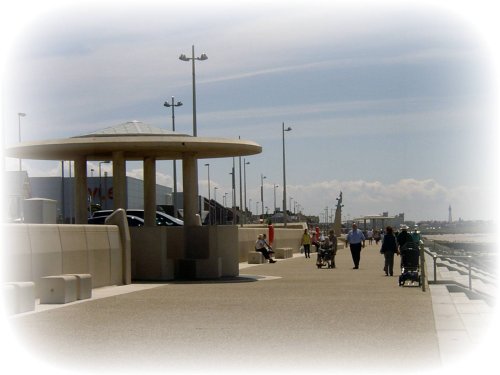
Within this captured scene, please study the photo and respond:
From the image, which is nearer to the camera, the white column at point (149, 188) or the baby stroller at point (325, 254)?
the white column at point (149, 188)

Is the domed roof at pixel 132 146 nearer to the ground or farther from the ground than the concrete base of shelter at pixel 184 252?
farther from the ground

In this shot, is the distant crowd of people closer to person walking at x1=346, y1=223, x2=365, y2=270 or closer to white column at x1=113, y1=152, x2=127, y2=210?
person walking at x1=346, y1=223, x2=365, y2=270

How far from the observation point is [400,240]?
2600cm

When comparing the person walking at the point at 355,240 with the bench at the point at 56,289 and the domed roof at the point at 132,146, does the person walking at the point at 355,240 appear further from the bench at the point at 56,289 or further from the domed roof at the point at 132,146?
the bench at the point at 56,289

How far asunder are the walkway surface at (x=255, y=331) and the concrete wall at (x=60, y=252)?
3.96 ft

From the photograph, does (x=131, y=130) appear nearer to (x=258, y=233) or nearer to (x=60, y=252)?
(x=60, y=252)

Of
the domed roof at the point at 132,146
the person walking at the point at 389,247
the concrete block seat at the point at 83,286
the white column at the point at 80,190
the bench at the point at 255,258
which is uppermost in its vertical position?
the domed roof at the point at 132,146

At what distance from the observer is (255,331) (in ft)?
42.3

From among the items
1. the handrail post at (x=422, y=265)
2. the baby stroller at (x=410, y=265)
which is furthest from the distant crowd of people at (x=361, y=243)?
the handrail post at (x=422, y=265)

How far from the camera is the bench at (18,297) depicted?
15.4 m

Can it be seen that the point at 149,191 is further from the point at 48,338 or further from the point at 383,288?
the point at 48,338

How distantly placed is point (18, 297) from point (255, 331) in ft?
16.5

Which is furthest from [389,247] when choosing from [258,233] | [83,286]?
[258,233]

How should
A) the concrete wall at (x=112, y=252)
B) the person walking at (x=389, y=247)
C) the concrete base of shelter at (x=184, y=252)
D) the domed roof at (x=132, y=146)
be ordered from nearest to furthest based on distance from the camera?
the concrete wall at (x=112, y=252), the domed roof at (x=132, y=146), the concrete base of shelter at (x=184, y=252), the person walking at (x=389, y=247)
